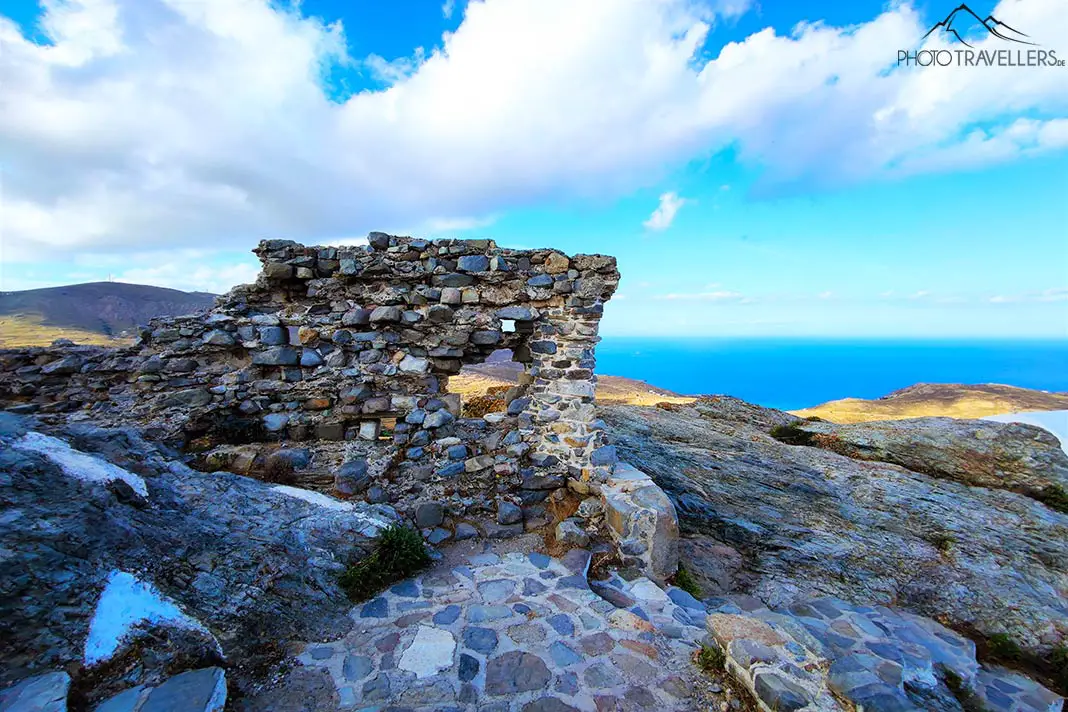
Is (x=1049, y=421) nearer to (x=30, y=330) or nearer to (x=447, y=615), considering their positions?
(x=447, y=615)

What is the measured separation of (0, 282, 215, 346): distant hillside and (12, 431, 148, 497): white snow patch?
913 inches

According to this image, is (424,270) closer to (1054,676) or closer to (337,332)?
(337,332)

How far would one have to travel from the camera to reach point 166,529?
12.7 feet

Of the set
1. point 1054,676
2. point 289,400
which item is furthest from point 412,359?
point 1054,676

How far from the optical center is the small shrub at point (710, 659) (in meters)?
3.53

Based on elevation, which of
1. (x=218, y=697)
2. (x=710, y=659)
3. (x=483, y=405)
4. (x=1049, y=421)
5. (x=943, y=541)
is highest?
(x=483, y=405)

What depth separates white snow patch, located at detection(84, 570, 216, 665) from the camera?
2836 millimetres

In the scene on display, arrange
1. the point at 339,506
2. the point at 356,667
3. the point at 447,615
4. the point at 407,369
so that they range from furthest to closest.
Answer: the point at 407,369 → the point at 339,506 → the point at 447,615 → the point at 356,667

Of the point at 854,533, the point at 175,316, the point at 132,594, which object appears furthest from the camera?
the point at 854,533

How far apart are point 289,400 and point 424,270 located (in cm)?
265

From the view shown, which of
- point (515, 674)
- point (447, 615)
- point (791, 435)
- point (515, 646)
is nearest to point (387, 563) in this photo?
point (447, 615)

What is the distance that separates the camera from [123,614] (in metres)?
3.00

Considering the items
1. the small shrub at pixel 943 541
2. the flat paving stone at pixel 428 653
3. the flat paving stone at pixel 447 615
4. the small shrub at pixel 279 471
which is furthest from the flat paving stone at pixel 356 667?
the small shrub at pixel 943 541

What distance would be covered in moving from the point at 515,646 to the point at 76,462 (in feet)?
14.0
